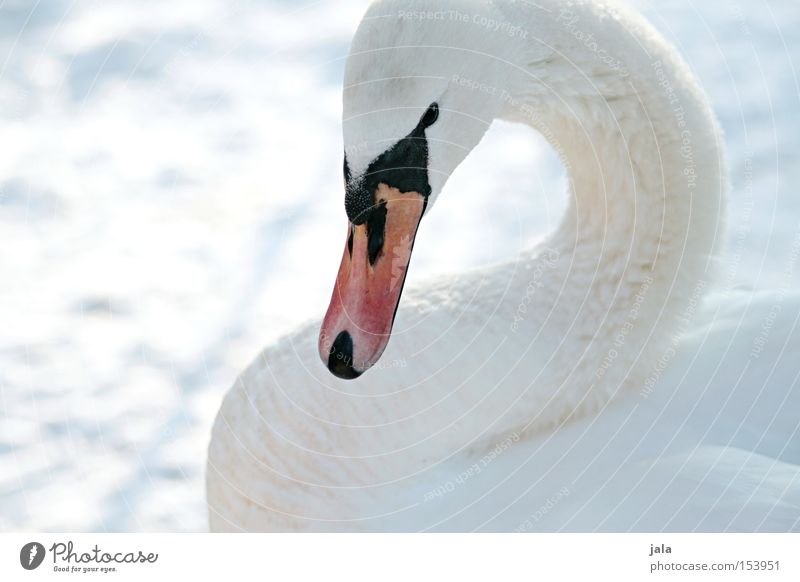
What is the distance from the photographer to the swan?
6.28 feet

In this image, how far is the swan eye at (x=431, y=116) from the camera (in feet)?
6.23

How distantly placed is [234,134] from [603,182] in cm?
218

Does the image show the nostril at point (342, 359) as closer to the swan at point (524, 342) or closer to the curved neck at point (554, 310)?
the swan at point (524, 342)

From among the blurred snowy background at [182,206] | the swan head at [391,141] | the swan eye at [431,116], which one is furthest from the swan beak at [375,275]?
the blurred snowy background at [182,206]

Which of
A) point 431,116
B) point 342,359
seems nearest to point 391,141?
point 431,116

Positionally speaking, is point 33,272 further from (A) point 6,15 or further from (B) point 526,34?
(B) point 526,34
